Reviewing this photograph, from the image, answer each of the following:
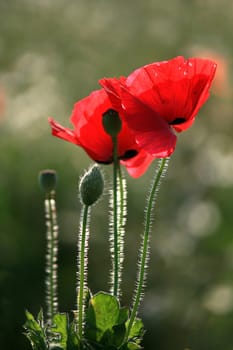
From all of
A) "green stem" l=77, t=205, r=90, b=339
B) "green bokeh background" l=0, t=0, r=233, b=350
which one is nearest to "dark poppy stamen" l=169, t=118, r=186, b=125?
"green stem" l=77, t=205, r=90, b=339

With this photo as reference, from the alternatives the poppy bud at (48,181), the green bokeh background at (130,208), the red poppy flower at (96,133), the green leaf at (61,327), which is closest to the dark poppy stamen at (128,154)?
the red poppy flower at (96,133)

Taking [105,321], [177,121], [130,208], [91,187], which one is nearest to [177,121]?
[177,121]

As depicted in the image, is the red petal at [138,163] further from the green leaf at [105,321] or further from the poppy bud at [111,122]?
the green leaf at [105,321]

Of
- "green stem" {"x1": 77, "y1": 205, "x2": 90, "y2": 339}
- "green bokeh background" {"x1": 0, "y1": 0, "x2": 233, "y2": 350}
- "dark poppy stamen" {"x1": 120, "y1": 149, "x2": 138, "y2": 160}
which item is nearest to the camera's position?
"green stem" {"x1": 77, "y1": 205, "x2": 90, "y2": 339}

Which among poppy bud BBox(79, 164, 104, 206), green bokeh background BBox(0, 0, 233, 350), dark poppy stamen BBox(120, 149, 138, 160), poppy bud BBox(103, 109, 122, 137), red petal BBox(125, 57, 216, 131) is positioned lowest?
poppy bud BBox(79, 164, 104, 206)

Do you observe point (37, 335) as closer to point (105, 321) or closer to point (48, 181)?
point (105, 321)

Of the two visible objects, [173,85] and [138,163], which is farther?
[138,163]

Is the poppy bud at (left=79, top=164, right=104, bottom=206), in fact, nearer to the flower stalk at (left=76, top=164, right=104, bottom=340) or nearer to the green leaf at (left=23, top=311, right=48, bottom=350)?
the flower stalk at (left=76, top=164, right=104, bottom=340)
